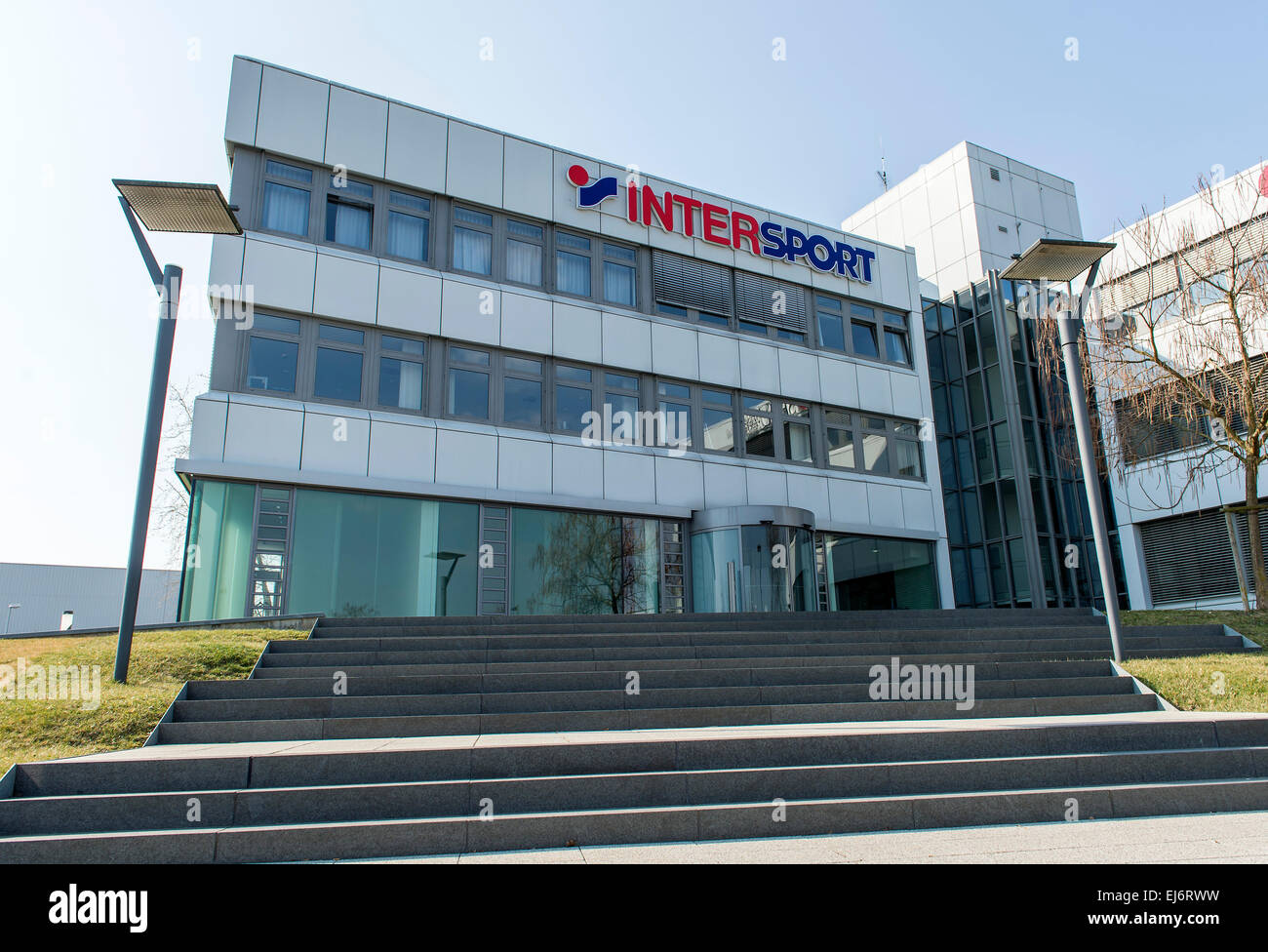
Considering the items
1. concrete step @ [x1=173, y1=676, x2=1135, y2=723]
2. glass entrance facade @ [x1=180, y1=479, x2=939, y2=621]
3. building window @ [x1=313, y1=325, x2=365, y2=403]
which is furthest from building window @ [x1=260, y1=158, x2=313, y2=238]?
concrete step @ [x1=173, y1=676, x2=1135, y2=723]

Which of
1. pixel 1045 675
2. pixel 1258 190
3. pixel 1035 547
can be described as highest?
pixel 1258 190

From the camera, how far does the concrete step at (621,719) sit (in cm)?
791

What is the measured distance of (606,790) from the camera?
21.1 feet

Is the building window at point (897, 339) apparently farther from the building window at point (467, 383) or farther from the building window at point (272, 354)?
the building window at point (272, 354)

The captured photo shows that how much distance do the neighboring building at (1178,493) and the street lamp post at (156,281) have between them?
19363 millimetres

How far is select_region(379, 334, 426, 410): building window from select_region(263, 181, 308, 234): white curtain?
2598mm

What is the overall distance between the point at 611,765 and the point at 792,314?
56.3 ft

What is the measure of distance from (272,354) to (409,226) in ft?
13.2

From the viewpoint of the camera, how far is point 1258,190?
20.6 meters

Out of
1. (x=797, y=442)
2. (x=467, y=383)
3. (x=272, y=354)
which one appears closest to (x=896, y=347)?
(x=797, y=442)

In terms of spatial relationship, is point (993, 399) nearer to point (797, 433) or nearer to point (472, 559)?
point (797, 433)

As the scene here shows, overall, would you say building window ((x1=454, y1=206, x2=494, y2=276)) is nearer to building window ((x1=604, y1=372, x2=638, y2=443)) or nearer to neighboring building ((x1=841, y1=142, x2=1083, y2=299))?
building window ((x1=604, y1=372, x2=638, y2=443))
